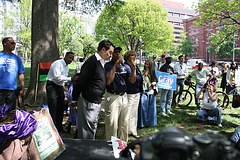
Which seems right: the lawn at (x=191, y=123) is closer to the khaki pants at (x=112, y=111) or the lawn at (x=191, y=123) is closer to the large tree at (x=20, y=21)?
the khaki pants at (x=112, y=111)

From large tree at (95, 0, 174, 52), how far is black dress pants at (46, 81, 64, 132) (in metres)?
25.3

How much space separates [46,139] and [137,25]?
2828cm

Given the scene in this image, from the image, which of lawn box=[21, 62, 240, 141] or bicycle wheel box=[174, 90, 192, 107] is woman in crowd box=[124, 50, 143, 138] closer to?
lawn box=[21, 62, 240, 141]

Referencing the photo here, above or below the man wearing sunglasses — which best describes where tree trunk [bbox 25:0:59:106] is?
above

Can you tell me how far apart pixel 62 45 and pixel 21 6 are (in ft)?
34.3

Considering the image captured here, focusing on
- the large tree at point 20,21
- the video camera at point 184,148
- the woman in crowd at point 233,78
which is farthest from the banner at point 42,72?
the large tree at point 20,21

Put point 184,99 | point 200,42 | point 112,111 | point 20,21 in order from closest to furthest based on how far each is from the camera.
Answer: point 112,111 → point 184,99 → point 20,21 → point 200,42

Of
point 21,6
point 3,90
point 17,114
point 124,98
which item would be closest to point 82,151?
point 17,114

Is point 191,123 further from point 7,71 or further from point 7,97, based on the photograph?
point 7,71

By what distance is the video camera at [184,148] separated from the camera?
1.70ft

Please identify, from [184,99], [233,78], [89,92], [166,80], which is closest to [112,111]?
[89,92]

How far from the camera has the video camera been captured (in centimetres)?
52

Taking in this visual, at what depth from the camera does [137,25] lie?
2873 cm

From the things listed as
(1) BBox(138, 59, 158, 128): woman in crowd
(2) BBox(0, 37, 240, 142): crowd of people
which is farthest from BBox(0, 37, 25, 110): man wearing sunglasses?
(1) BBox(138, 59, 158, 128): woman in crowd
